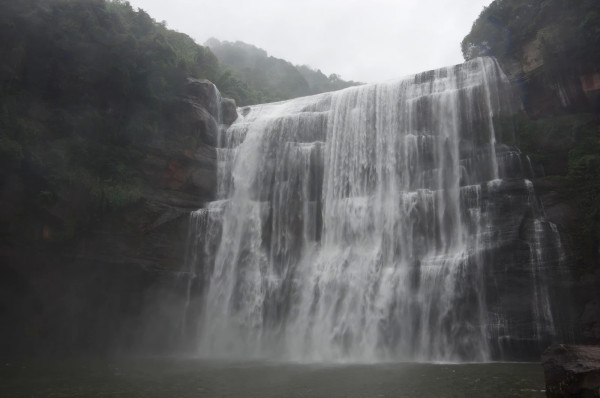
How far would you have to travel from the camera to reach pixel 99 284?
23.9 meters

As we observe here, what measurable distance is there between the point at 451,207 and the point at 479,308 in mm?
4724

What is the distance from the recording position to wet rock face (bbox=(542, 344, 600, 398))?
9.93 m

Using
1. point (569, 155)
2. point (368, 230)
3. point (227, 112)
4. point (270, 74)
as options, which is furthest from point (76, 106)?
point (270, 74)

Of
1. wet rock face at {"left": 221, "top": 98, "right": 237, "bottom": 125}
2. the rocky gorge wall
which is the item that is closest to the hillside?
the rocky gorge wall

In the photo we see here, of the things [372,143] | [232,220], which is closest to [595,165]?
[372,143]

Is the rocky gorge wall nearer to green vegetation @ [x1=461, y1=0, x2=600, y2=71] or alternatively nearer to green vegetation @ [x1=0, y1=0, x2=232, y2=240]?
green vegetation @ [x1=0, y1=0, x2=232, y2=240]

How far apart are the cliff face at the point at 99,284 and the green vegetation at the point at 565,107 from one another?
17.9 m

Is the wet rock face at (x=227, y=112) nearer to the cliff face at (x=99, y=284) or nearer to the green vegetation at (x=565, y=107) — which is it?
the cliff face at (x=99, y=284)

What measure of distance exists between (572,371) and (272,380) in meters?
7.47

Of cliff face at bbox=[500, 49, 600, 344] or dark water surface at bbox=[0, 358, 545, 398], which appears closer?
dark water surface at bbox=[0, 358, 545, 398]

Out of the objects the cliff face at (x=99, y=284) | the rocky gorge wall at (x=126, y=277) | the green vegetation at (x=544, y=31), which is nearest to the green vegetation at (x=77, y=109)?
the cliff face at (x=99, y=284)

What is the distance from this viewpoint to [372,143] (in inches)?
1001

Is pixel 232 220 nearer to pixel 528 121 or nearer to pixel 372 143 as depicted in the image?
pixel 372 143

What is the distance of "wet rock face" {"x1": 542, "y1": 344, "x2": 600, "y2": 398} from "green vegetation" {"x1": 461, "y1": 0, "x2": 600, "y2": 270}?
28.3 feet
